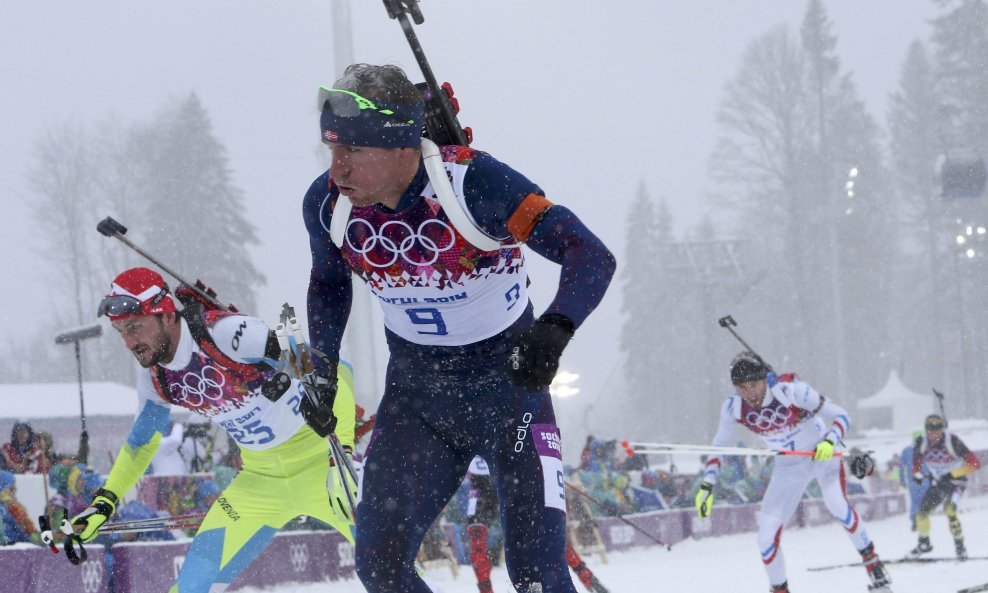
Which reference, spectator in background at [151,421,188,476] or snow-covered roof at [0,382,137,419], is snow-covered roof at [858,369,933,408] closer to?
snow-covered roof at [0,382,137,419]

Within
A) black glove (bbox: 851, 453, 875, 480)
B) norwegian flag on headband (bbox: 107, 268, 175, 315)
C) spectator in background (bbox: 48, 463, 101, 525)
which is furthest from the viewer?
spectator in background (bbox: 48, 463, 101, 525)

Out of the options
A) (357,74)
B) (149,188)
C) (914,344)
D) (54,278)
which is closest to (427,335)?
(357,74)

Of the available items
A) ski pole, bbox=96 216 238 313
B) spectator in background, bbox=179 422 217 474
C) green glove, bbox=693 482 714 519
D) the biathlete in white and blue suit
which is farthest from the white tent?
ski pole, bbox=96 216 238 313

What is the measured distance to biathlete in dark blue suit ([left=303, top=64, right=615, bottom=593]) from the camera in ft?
12.8

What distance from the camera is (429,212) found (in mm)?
4000

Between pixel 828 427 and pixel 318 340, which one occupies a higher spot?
pixel 318 340

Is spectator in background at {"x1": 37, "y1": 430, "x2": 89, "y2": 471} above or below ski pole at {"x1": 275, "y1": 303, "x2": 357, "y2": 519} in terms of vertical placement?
below

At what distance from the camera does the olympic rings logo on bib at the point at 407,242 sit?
4.03 m

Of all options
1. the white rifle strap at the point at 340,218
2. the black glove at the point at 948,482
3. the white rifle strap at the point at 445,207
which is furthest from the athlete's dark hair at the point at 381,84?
the black glove at the point at 948,482

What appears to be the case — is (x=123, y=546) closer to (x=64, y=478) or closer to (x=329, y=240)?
(x=64, y=478)

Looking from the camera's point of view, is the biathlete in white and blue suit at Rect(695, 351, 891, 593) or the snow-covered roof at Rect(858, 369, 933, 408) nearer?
the biathlete in white and blue suit at Rect(695, 351, 891, 593)

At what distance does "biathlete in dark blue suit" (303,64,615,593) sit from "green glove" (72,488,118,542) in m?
1.81

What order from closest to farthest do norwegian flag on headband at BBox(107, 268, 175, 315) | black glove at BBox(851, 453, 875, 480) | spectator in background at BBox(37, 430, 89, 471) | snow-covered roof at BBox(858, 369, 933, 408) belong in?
norwegian flag on headband at BBox(107, 268, 175, 315)
black glove at BBox(851, 453, 875, 480)
spectator in background at BBox(37, 430, 89, 471)
snow-covered roof at BBox(858, 369, 933, 408)

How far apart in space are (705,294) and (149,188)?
2067 cm
